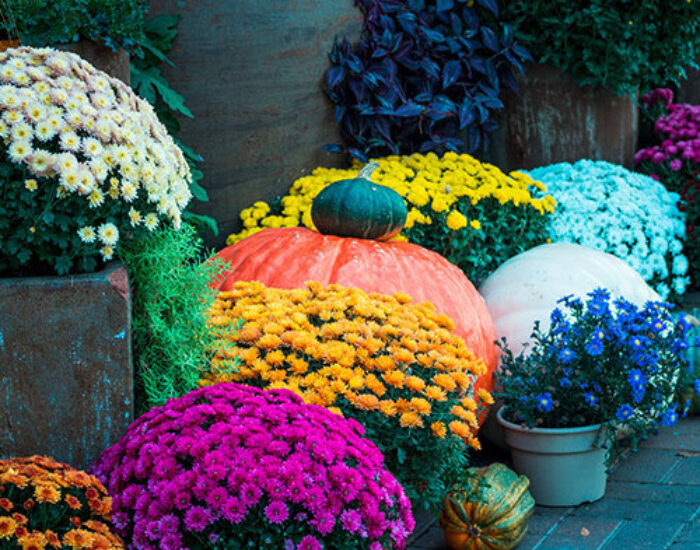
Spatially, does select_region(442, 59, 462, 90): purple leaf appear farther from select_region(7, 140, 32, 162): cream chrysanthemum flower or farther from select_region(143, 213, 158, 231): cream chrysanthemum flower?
select_region(7, 140, 32, 162): cream chrysanthemum flower

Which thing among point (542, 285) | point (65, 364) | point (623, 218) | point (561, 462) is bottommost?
point (561, 462)

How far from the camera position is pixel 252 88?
4277 millimetres

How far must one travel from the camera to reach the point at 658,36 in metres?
5.36

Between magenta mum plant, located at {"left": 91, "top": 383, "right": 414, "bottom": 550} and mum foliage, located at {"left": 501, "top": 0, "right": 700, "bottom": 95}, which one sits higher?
mum foliage, located at {"left": 501, "top": 0, "right": 700, "bottom": 95}

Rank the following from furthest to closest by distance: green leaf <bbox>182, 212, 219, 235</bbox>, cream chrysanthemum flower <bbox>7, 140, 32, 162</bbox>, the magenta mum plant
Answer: green leaf <bbox>182, 212, 219, 235</bbox> < cream chrysanthemum flower <bbox>7, 140, 32, 162</bbox> < the magenta mum plant

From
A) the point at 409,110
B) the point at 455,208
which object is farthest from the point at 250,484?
the point at 409,110

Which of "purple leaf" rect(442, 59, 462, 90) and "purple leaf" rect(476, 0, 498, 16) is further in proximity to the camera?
"purple leaf" rect(476, 0, 498, 16)

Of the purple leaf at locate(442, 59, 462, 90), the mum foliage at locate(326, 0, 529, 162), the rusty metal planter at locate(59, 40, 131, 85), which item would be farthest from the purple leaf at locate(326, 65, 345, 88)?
the rusty metal planter at locate(59, 40, 131, 85)

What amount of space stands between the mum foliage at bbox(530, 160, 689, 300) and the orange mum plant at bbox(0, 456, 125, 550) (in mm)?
3455

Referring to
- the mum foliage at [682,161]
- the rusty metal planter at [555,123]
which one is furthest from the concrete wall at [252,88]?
the mum foliage at [682,161]

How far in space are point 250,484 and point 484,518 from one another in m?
1.07

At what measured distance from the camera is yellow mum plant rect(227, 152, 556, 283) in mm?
4020

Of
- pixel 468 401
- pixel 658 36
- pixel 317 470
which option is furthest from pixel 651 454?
pixel 658 36

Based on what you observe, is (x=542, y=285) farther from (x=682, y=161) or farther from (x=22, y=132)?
(x=682, y=161)
